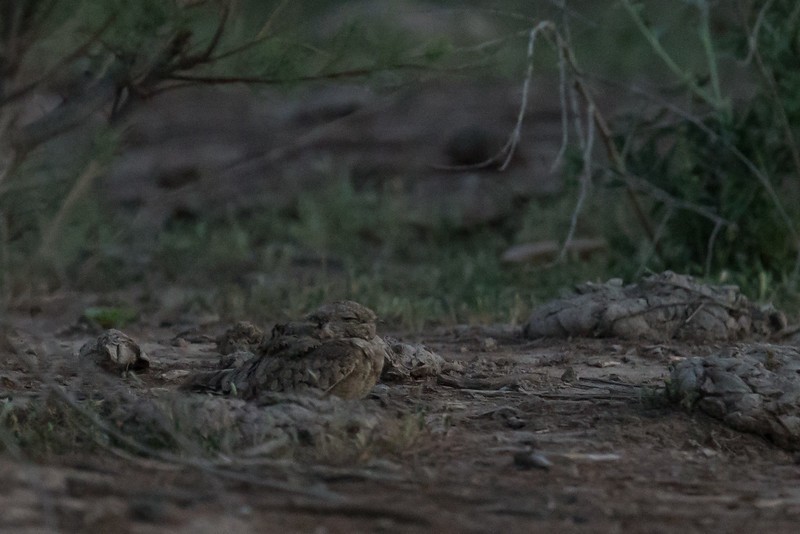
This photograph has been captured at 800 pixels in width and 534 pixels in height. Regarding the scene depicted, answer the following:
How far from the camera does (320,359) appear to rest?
3000mm

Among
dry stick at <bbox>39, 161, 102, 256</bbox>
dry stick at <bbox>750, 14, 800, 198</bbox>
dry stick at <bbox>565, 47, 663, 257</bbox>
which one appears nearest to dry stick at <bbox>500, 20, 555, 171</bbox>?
dry stick at <bbox>565, 47, 663, 257</bbox>

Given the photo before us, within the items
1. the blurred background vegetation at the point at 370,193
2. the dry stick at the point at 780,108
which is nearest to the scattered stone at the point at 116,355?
the blurred background vegetation at the point at 370,193

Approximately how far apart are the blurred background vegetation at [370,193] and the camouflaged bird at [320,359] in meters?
0.60

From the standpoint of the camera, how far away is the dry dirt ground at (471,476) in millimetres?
2123

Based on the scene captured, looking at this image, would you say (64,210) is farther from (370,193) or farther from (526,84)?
(370,193)

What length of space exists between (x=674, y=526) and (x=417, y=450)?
64 centimetres

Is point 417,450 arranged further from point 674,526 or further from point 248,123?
point 248,123

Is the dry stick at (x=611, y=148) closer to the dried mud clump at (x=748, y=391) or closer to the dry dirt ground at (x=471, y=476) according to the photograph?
the dry dirt ground at (x=471, y=476)

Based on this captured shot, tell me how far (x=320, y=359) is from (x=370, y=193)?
521cm

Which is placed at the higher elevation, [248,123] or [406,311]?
[248,123]

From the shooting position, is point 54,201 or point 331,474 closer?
point 331,474

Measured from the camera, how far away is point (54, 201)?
5.06 m

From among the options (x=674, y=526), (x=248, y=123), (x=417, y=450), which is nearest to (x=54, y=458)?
(x=417, y=450)

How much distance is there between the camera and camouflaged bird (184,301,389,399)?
2.97m
